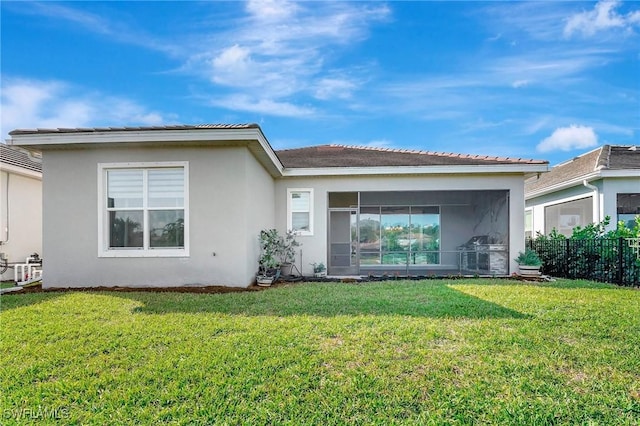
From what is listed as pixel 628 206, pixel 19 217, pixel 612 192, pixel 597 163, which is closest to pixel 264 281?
pixel 19 217

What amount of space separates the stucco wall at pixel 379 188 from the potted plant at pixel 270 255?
0.68 metres

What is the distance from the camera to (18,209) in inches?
427

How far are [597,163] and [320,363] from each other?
1383 cm

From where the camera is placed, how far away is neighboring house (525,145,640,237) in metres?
11.9

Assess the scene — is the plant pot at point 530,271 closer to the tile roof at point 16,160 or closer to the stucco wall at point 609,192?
the stucco wall at point 609,192

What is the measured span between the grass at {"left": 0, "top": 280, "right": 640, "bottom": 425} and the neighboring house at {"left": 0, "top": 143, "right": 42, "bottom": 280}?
5782mm

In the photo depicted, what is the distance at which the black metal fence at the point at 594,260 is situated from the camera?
912 cm

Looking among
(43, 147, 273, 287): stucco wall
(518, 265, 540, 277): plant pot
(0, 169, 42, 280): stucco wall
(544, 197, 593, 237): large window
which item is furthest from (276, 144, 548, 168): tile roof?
(0, 169, 42, 280): stucco wall

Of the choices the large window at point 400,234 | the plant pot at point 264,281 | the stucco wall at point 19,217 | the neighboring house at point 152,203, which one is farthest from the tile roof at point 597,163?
the stucco wall at point 19,217

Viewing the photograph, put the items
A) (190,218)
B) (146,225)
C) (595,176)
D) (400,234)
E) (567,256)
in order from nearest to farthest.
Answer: (190,218)
(146,225)
(567,256)
(595,176)
(400,234)

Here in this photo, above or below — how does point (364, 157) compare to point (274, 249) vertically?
above

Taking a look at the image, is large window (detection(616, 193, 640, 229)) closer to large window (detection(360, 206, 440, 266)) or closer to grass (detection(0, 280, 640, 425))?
large window (detection(360, 206, 440, 266))

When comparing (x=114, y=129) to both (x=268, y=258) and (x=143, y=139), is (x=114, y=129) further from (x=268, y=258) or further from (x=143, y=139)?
(x=268, y=258)

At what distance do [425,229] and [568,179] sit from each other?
18.4 ft
